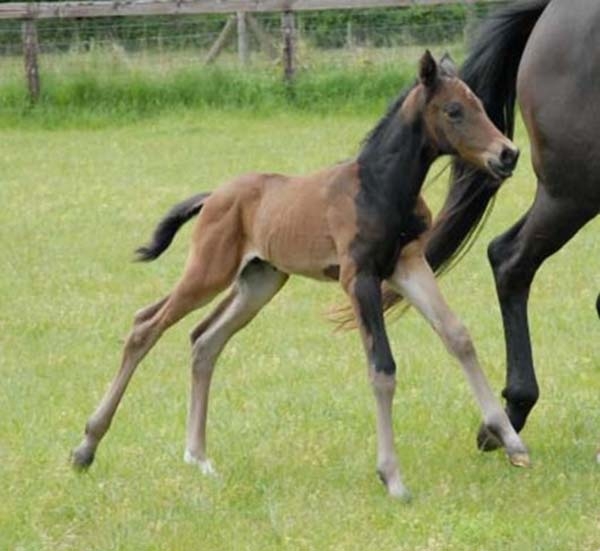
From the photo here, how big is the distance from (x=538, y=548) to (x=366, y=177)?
1500 millimetres

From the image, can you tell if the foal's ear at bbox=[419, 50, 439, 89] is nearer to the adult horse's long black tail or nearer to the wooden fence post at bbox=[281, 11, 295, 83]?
the adult horse's long black tail

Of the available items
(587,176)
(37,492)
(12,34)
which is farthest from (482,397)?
(12,34)

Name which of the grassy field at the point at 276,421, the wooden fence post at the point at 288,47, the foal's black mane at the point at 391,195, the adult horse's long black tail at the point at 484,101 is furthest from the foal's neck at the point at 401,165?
the wooden fence post at the point at 288,47

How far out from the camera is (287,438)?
681cm

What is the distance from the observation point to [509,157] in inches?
224

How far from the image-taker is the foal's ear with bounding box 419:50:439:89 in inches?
226

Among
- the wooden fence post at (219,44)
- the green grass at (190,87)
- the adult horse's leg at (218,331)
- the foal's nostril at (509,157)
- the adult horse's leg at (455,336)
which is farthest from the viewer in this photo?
the wooden fence post at (219,44)

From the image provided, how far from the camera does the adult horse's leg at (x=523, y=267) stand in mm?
6664

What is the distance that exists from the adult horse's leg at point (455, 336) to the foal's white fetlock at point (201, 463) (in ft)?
3.22

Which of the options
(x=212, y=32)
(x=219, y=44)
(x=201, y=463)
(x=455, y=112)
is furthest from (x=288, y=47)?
(x=455, y=112)

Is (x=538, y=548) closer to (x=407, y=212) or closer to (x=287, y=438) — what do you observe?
(x=407, y=212)

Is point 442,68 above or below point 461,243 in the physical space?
above

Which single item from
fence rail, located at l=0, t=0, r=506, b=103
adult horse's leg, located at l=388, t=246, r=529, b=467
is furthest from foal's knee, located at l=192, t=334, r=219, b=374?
fence rail, located at l=0, t=0, r=506, b=103

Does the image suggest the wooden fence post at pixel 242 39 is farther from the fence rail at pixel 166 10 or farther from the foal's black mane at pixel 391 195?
the foal's black mane at pixel 391 195
